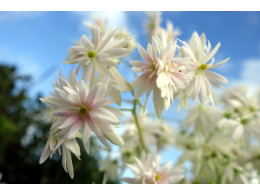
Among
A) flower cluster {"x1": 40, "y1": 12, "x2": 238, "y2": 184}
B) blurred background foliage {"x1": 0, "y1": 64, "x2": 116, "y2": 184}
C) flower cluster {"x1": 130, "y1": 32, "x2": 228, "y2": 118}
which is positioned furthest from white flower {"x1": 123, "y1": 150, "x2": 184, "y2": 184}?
blurred background foliage {"x1": 0, "y1": 64, "x2": 116, "y2": 184}

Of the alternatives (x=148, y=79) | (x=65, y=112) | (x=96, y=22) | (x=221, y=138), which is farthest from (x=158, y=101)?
(x=96, y=22)

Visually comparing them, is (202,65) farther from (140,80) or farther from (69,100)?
(69,100)

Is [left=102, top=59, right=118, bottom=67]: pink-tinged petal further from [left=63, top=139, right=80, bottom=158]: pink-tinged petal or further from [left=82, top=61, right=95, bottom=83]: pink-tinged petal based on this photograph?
[left=63, top=139, right=80, bottom=158]: pink-tinged petal

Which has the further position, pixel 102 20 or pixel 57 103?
pixel 102 20

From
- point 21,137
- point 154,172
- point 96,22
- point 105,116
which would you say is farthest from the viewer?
point 21,137
